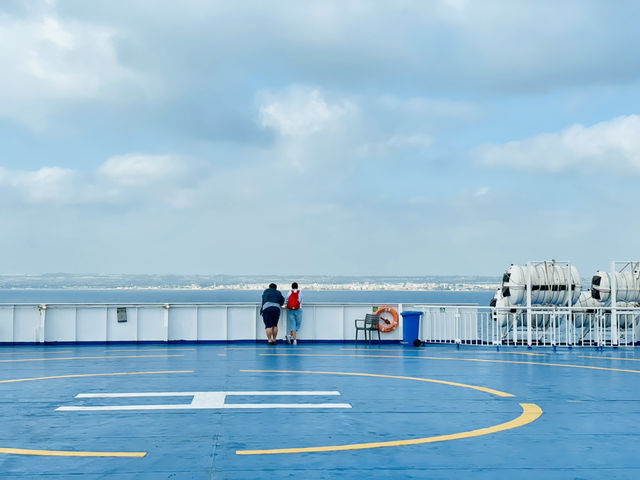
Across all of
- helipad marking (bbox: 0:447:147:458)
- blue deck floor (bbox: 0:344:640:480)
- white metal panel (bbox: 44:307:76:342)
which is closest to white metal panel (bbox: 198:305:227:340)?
white metal panel (bbox: 44:307:76:342)

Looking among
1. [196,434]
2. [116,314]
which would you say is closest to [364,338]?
[116,314]

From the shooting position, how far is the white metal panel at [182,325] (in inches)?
898

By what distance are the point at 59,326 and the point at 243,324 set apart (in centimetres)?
587

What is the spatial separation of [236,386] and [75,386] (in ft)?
9.67

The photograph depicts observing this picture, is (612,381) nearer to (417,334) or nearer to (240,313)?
(417,334)

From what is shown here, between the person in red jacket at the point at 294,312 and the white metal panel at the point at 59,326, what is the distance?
6.93 meters

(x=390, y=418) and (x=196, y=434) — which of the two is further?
(x=390, y=418)

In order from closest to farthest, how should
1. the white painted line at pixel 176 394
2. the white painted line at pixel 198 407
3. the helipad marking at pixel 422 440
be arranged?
the helipad marking at pixel 422 440 < the white painted line at pixel 198 407 < the white painted line at pixel 176 394

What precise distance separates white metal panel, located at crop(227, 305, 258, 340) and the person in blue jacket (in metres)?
1.23

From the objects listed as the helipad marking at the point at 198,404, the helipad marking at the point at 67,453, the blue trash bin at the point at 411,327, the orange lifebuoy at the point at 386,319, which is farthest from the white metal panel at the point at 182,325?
the helipad marking at the point at 67,453

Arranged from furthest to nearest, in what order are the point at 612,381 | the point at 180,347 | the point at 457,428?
the point at 180,347 < the point at 612,381 < the point at 457,428

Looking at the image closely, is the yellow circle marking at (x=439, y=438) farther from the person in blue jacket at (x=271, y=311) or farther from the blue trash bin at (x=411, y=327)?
the person in blue jacket at (x=271, y=311)

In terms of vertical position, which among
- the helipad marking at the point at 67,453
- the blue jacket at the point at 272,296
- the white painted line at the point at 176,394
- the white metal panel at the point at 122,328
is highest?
the blue jacket at the point at 272,296

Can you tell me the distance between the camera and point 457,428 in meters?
8.80
